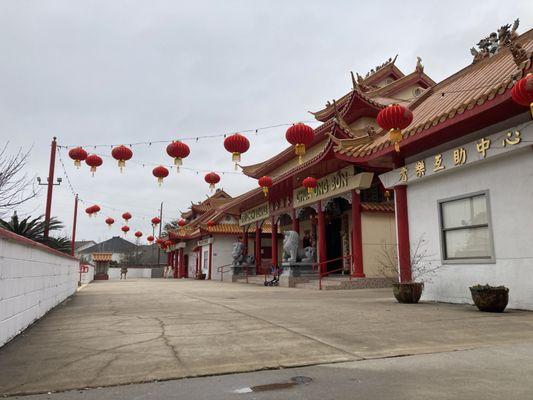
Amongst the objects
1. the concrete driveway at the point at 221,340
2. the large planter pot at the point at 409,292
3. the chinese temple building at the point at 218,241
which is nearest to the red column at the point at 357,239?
the large planter pot at the point at 409,292

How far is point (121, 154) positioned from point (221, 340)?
8.45 meters

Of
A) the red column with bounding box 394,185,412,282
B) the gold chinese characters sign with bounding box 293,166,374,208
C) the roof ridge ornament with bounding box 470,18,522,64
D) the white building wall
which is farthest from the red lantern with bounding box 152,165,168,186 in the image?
the white building wall

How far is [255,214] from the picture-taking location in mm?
25953

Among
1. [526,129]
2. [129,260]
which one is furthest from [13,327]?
[129,260]

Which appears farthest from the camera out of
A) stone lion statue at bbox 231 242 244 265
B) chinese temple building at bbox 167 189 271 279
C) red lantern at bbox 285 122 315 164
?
chinese temple building at bbox 167 189 271 279

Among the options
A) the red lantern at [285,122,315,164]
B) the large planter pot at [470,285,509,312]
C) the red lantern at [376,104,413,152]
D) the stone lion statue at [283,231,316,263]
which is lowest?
the large planter pot at [470,285,509,312]

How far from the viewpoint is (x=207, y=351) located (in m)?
4.59

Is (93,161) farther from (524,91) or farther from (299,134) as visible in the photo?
(524,91)

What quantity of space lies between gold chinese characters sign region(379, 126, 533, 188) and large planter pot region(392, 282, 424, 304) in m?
2.46

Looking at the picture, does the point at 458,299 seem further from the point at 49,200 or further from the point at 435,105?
the point at 49,200

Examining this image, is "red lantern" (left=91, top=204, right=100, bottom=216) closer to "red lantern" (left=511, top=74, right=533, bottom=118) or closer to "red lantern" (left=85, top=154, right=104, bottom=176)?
"red lantern" (left=85, top=154, right=104, bottom=176)

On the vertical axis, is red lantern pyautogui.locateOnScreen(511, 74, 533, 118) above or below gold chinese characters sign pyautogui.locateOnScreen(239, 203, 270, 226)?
below

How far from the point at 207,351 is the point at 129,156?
352 inches

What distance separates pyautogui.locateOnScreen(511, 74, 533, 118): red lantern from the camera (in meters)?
6.09
